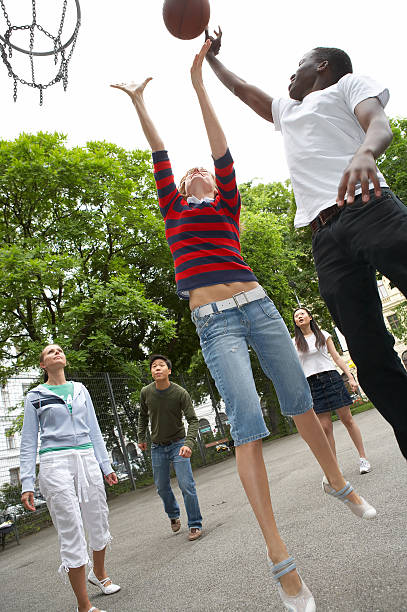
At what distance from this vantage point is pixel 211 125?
314 cm

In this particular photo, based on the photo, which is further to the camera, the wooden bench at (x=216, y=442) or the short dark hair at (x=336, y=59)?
the wooden bench at (x=216, y=442)

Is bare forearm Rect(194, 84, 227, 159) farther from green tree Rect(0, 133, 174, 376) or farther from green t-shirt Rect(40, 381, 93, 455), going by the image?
green tree Rect(0, 133, 174, 376)

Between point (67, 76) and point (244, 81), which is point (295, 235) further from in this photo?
point (244, 81)

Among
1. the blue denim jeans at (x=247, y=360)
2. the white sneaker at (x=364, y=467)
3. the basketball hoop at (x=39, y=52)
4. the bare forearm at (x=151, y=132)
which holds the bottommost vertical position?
the white sneaker at (x=364, y=467)

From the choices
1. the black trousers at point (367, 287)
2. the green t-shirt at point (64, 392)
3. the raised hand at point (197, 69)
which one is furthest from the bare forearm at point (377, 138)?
the green t-shirt at point (64, 392)

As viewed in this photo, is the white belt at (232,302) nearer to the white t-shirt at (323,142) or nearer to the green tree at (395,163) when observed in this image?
the white t-shirt at (323,142)

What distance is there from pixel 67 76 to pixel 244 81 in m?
4.97

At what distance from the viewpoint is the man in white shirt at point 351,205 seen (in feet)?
7.11

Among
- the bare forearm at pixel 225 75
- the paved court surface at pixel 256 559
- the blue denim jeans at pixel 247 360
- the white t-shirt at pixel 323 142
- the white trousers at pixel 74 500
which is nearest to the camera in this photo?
the paved court surface at pixel 256 559

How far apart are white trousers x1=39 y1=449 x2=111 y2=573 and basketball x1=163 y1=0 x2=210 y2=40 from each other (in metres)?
3.36

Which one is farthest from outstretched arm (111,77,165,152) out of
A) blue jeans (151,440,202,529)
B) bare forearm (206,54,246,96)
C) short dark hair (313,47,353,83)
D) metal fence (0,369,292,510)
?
metal fence (0,369,292,510)

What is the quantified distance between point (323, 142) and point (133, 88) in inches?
56.8

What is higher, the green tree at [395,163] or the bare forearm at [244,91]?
→ the green tree at [395,163]

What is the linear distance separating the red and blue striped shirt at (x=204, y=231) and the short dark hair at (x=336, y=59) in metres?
0.77
